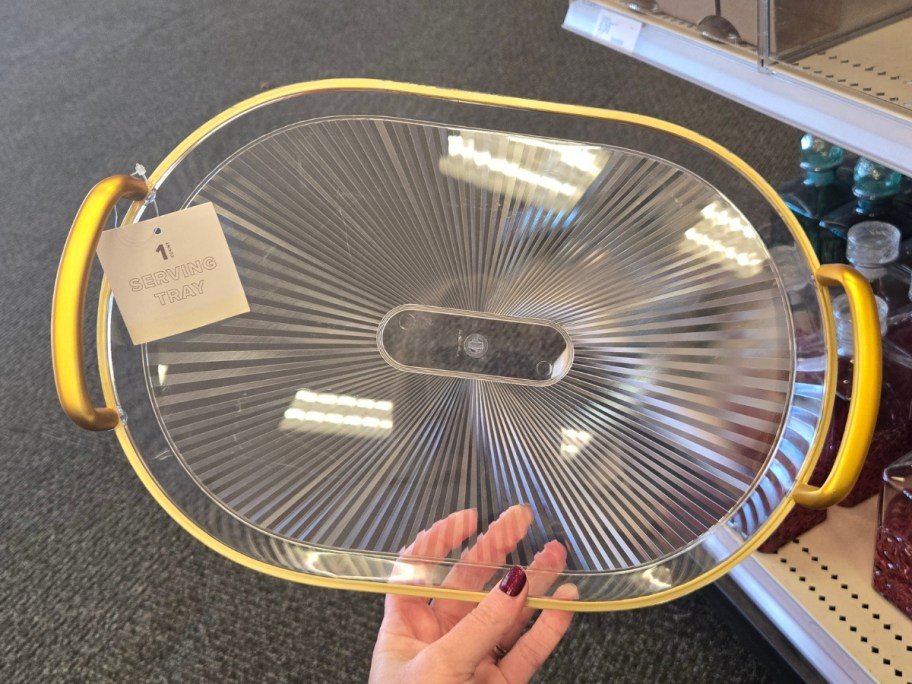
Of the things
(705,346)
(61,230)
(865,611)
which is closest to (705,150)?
(705,346)

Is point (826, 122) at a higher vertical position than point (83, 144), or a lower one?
higher

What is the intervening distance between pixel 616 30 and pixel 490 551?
0.87 metres

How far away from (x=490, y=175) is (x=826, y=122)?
0.41 metres

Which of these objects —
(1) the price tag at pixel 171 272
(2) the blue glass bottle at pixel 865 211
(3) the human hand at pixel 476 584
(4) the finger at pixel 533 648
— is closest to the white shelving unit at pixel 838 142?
(2) the blue glass bottle at pixel 865 211

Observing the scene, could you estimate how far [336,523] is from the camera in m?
0.67

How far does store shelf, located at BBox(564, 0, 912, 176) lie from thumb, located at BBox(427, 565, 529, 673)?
524mm

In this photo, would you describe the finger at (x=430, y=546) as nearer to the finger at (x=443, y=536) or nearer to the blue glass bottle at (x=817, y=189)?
the finger at (x=443, y=536)

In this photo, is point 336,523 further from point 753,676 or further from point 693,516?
point 753,676

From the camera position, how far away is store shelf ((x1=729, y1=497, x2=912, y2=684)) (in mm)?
897

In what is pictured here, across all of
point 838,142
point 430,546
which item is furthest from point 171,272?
point 838,142

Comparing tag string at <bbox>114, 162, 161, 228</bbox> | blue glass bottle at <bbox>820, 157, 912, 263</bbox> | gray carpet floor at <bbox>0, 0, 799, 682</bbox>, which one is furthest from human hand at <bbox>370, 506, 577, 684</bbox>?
blue glass bottle at <bbox>820, 157, 912, 263</bbox>

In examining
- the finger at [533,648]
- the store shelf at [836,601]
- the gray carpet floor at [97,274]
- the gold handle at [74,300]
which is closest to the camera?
the gold handle at [74,300]

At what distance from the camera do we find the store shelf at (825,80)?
0.79 meters

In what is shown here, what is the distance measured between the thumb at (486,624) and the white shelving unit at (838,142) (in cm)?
49
